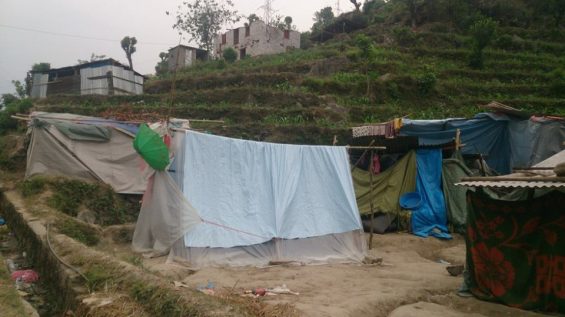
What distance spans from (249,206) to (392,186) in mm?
3889

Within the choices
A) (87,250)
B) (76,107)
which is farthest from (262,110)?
(87,250)

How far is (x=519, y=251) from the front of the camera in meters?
4.28

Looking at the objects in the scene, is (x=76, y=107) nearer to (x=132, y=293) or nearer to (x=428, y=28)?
(x=132, y=293)

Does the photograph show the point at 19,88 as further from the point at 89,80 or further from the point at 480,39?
the point at 480,39

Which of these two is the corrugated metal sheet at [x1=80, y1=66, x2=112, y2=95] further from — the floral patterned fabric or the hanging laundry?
the floral patterned fabric

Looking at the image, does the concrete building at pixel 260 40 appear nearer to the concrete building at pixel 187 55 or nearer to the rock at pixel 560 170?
the concrete building at pixel 187 55

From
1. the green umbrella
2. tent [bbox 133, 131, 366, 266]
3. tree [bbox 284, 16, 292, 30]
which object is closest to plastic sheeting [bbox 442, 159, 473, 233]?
tent [bbox 133, 131, 366, 266]

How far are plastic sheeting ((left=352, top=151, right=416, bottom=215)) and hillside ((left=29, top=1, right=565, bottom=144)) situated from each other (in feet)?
13.7

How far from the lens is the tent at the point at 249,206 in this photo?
562 centimetres

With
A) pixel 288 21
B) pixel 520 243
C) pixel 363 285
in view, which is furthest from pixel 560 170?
pixel 288 21

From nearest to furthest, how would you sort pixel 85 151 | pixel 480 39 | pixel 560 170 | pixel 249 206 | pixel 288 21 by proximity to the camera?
pixel 560 170 < pixel 249 206 < pixel 85 151 < pixel 480 39 < pixel 288 21

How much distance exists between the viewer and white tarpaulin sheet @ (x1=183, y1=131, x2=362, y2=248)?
226 inches

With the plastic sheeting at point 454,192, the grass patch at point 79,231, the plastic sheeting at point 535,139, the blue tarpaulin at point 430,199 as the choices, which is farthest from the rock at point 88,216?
the plastic sheeting at point 535,139

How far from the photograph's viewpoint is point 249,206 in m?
5.99
